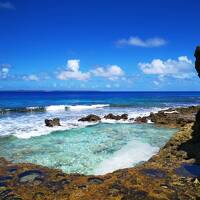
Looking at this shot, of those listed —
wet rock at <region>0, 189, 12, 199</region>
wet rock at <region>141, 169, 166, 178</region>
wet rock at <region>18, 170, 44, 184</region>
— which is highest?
wet rock at <region>141, 169, 166, 178</region>

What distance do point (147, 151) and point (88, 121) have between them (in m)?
16.4

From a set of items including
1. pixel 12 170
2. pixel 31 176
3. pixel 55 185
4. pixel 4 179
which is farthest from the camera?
pixel 12 170

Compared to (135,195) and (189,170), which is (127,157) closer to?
(189,170)

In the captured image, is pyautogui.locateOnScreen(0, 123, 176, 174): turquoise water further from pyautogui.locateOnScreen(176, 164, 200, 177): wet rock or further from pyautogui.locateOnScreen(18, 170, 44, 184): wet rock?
pyautogui.locateOnScreen(176, 164, 200, 177): wet rock

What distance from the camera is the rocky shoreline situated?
10953mm

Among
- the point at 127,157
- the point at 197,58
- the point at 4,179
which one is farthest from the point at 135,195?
the point at 197,58

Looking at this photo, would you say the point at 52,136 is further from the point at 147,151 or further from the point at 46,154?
the point at 147,151

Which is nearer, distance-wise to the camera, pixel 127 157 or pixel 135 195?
pixel 135 195

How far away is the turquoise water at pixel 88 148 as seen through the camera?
15.8 m

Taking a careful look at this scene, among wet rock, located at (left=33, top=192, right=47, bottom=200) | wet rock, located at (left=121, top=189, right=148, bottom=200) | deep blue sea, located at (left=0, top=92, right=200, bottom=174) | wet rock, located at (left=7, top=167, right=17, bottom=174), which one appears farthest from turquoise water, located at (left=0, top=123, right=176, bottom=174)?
wet rock, located at (left=33, top=192, right=47, bottom=200)

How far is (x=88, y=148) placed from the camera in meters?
19.7

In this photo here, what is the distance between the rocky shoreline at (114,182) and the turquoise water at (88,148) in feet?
4.87

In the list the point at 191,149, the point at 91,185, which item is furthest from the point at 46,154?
the point at 191,149

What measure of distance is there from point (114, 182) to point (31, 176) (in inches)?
138
